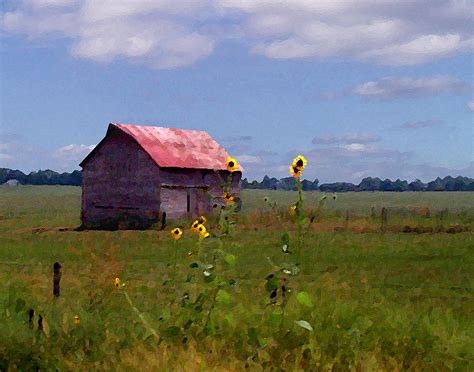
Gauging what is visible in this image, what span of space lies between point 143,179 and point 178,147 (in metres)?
3.11

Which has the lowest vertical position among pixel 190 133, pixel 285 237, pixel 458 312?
pixel 458 312

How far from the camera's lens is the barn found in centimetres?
3653

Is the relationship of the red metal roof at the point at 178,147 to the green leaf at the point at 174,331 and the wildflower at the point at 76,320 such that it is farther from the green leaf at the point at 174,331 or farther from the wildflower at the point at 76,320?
the green leaf at the point at 174,331

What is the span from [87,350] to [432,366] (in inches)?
125

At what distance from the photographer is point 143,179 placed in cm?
3688

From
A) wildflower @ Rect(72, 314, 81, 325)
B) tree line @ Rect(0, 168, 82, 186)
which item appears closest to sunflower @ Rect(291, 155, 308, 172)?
wildflower @ Rect(72, 314, 81, 325)

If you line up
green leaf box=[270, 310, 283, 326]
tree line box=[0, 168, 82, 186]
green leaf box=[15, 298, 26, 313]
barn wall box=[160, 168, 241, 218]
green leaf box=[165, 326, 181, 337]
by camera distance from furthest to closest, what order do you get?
tree line box=[0, 168, 82, 186] < barn wall box=[160, 168, 241, 218] < green leaf box=[15, 298, 26, 313] < green leaf box=[165, 326, 181, 337] < green leaf box=[270, 310, 283, 326]

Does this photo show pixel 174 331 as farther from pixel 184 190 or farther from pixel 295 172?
pixel 184 190

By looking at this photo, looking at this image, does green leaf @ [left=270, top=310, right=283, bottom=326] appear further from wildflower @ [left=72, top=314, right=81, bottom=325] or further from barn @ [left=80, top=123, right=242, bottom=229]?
barn @ [left=80, top=123, right=242, bottom=229]

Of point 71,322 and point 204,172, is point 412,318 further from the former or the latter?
point 204,172

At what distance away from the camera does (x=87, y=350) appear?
773 cm

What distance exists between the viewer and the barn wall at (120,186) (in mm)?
36531

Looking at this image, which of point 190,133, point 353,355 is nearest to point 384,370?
point 353,355

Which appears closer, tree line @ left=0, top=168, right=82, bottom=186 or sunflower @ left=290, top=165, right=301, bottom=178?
sunflower @ left=290, top=165, right=301, bottom=178
